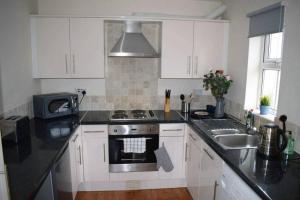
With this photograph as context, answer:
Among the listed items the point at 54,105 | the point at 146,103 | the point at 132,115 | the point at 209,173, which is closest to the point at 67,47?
the point at 54,105

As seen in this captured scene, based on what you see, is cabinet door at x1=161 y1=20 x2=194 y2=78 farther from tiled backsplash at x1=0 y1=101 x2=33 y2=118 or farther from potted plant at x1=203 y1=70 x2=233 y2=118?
tiled backsplash at x1=0 y1=101 x2=33 y2=118

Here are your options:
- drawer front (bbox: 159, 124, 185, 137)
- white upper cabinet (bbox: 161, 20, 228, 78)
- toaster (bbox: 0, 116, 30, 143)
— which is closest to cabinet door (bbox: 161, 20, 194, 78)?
white upper cabinet (bbox: 161, 20, 228, 78)

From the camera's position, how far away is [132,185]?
2975 mm

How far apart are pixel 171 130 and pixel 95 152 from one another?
3.13ft

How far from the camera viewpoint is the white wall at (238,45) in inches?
103

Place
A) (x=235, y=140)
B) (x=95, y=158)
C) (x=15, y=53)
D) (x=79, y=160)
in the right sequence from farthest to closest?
(x=95, y=158) < (x=79, y=160) < (x=15, y=53) < (x=235, y=140)

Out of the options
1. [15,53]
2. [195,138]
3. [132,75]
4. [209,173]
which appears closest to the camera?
[209,173]

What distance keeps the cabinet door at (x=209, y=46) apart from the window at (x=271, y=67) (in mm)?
595

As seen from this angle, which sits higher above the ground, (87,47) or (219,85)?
(87,47)

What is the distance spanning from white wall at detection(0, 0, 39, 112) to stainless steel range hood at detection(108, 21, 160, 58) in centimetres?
96

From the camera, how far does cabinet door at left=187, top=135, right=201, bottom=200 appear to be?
8.15ft

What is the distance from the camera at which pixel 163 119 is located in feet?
9.25

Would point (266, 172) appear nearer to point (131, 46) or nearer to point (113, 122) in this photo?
point (113, 122)

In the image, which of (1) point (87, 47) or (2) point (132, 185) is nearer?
(1) point (87, 47)
